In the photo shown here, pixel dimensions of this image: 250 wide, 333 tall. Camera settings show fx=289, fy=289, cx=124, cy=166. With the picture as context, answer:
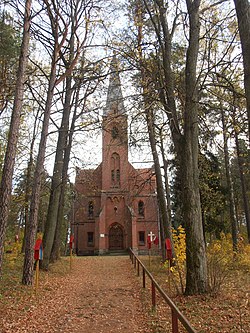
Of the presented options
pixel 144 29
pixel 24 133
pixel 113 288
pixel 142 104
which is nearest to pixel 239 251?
pixel 113 288

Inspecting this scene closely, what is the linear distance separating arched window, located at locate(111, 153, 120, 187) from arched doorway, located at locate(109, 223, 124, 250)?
487cm

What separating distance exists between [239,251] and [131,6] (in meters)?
11.6

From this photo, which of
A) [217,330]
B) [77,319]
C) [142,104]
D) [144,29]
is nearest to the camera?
[217,330]

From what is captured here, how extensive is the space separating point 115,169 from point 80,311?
89.4 ft

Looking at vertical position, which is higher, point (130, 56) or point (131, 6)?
point (131, 6)

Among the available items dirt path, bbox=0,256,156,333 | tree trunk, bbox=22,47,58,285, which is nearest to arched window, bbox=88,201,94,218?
tree trunk, bbox=22,47,58,285

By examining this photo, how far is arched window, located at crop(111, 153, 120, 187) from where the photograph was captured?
3322 centimetres

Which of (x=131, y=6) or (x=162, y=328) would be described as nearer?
(x=162, y=328)

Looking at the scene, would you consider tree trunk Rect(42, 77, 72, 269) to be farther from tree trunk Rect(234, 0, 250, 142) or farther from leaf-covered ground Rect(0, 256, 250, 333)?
tree trunk Rect(234, 0, 250, 142)

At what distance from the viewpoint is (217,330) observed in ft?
15.9

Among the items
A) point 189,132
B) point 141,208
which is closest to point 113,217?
point 141,208

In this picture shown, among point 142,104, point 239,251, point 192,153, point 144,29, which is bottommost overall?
point 239,251

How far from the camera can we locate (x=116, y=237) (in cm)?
3219

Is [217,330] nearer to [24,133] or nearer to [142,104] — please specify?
[142,104]
